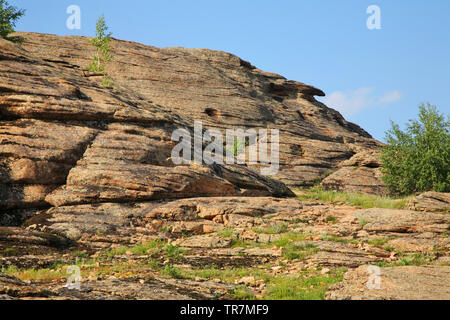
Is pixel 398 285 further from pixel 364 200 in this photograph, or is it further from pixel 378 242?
pixel 364 200

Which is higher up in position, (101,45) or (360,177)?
(101,45)

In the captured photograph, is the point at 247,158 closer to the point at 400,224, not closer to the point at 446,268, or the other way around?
the point at 400,224

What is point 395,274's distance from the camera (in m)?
11.6

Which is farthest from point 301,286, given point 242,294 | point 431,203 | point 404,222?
point 431,203

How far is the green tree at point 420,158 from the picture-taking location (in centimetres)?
3362

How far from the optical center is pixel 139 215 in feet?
69.0

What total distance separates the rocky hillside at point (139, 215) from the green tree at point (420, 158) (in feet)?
39.3

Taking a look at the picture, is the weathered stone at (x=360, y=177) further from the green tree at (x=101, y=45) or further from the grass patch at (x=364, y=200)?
the green tree at (x=101, y=45)

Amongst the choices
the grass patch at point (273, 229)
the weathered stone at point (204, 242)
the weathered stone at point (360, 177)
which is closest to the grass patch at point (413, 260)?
the grass patch at point (273, 229)

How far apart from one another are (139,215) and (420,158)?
2487 cm

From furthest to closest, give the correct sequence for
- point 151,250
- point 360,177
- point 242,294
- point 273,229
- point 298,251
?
point 360,177 < point 273,229 < point 151,250 < point 298,251 < point 242,294

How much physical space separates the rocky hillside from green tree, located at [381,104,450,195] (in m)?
12.0
